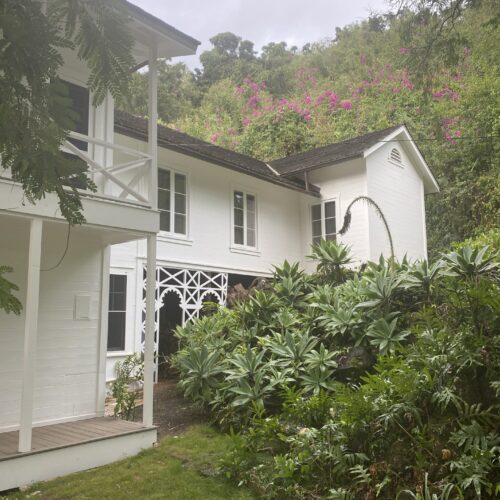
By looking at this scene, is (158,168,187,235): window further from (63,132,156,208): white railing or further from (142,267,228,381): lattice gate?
(63,132,156,208): white railing

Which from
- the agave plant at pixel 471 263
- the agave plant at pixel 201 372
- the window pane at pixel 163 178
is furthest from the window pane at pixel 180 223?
the agave plant at pixel 471 263

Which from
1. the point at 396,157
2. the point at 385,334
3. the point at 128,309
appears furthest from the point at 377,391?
the point at 396,157

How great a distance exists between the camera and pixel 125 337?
1097 centimetres

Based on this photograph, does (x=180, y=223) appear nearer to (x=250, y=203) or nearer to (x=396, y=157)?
(x=250, y=203)

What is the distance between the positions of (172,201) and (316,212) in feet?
17.9

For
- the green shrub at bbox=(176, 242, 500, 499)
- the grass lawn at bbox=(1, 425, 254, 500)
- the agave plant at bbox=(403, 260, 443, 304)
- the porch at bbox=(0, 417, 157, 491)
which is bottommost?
the grass lawn at bbox=(1, 425, 254, 500)

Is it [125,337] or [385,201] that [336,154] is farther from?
[125,337]

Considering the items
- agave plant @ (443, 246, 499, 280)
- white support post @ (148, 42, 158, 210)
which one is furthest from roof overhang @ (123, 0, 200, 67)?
agave plant @ (443, 246, 499, 280)

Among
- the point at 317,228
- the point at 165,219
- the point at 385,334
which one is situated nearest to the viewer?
the point at 385,334

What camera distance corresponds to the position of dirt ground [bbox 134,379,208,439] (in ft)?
25.3

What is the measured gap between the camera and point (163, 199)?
12.4 m

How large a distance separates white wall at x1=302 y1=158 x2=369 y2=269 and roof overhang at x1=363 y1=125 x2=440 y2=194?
2.52 ft

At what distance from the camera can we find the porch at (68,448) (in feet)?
18.3

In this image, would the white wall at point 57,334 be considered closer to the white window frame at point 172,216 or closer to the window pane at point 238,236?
the white window frame at point 172,216
